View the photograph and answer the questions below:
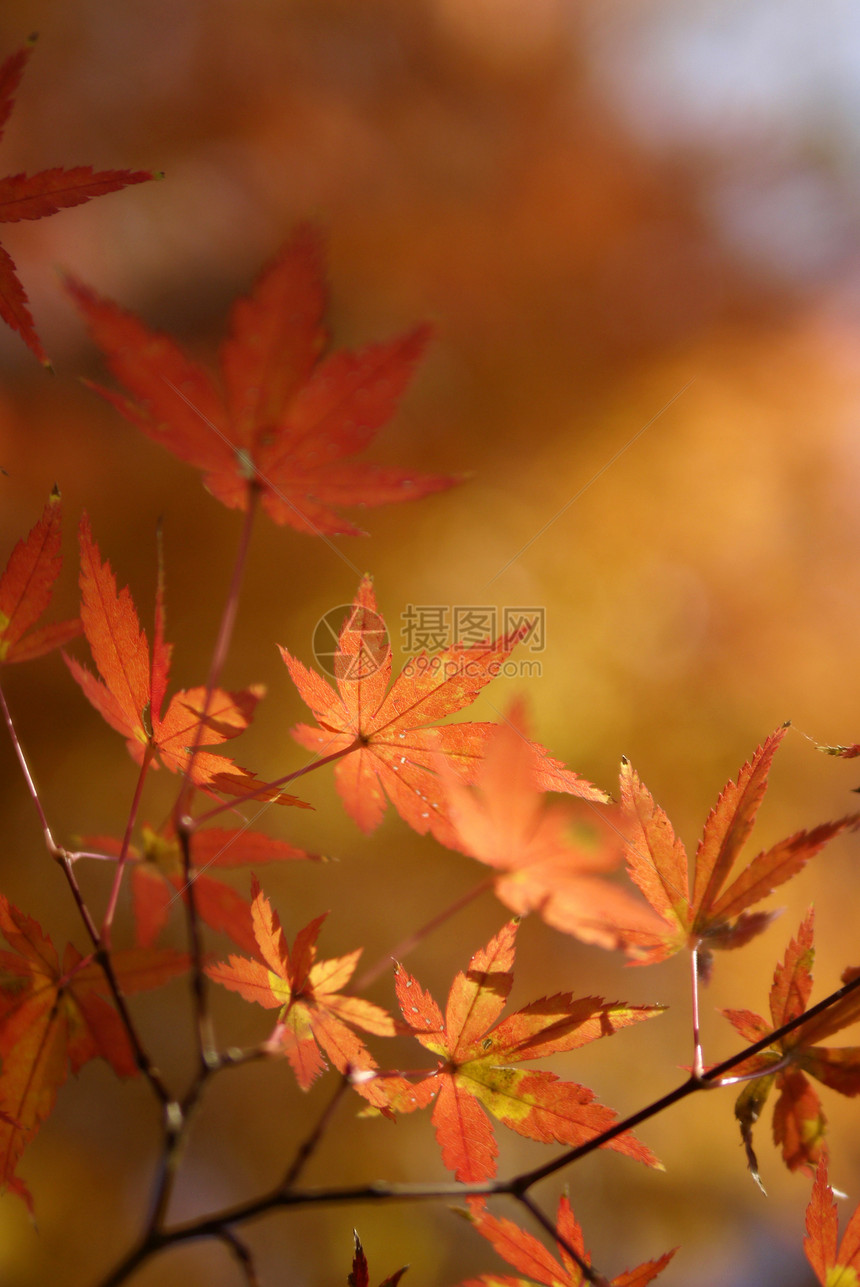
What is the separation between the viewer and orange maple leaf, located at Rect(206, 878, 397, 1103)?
40cm

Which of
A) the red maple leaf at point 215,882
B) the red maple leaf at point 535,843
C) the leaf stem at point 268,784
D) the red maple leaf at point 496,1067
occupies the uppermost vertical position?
the red maple leaf at point 535,843

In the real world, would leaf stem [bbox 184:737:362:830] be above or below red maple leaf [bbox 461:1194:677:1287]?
above

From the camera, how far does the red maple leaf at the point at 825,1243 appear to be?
390 millimetres

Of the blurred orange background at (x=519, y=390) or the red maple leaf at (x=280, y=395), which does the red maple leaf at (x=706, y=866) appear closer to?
the red maple leaf at (x=280, y=395)

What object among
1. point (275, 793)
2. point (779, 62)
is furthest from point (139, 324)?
point (779, 62)

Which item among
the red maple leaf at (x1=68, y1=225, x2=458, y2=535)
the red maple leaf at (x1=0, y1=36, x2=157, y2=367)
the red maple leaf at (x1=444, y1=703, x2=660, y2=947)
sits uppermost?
the red maple leaf at (x1=0, y1=36, x2=157, y2=367)

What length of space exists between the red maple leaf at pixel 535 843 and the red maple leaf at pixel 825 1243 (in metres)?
0.23

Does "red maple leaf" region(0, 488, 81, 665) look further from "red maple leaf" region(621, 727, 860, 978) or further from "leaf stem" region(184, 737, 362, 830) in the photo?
"red maple leaf" region(621, 727, 860, 978)

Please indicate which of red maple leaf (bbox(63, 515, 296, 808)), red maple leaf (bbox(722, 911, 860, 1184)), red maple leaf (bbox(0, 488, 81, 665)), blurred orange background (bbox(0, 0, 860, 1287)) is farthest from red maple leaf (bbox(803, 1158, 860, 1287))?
blurred orange background (bbox(0, 0, 860, 1287))

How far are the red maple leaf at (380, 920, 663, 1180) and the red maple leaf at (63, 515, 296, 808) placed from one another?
0.47 feet

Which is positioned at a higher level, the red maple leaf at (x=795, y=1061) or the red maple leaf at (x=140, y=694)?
the red maple leaf at (x=140, y=694)

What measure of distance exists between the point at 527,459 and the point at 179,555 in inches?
26.0

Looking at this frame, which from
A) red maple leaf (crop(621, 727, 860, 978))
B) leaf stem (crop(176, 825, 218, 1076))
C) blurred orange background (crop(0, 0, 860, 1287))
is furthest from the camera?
blurred orange background (crop(0, 0, 860, 1287))

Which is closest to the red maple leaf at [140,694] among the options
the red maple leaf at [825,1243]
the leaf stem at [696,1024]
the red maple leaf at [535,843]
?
the red maple leaf at [535,843]
